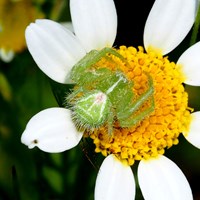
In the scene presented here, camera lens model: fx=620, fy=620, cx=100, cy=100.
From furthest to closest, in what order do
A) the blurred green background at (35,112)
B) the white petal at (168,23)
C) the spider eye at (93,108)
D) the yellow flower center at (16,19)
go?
the yellow flower center at (16,19) < the blurred green background at (35,112) < the white petal at (168,23) < the spider eye at (93,108)

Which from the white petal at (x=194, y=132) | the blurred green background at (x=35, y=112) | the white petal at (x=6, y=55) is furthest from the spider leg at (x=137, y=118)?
the white petal at (x=6, y=55)

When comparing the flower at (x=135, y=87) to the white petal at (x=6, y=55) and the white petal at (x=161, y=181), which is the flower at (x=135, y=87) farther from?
the white petal at (x=6, y=55)

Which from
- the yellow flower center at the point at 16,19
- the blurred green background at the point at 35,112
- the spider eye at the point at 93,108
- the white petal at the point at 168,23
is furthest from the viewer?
Result: the yellow flower center at the point at 16,19

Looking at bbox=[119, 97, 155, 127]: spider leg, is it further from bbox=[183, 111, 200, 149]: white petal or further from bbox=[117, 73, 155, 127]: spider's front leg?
bbox=[183, 111, 200, 149]: white petal

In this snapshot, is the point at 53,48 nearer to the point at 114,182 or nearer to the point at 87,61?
the point at 87,61

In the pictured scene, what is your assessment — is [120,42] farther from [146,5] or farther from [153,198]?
[153,198]

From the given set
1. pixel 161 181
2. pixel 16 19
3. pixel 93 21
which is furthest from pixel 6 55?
pixel 161 181

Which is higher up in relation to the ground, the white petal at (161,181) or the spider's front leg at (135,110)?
the spider's front leg at (135,110)

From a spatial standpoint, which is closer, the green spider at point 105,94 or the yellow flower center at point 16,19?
the green spider at point 105,94
